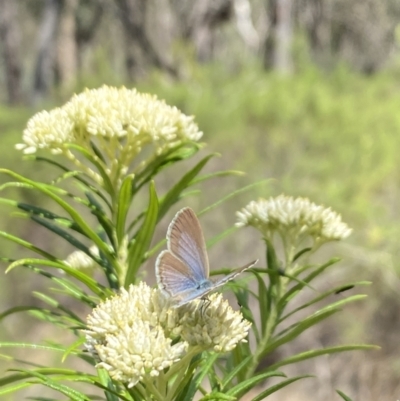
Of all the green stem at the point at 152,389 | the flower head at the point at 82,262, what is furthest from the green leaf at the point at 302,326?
the flower head at the point at 82,262

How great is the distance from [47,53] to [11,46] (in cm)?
65

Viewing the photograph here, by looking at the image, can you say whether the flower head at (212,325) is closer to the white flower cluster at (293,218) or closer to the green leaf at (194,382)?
the green leaf at (194,382)

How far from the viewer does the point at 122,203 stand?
72 centimetres

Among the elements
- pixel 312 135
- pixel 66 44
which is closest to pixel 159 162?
pixel 312 135

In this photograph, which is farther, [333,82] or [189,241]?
[333,82]

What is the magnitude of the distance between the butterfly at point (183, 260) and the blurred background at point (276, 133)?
2759mm

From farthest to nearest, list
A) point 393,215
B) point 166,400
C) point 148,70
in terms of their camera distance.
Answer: point 148,70, point 393,215, point 166,400

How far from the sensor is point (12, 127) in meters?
4.45

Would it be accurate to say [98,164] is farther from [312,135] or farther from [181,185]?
[312,135]

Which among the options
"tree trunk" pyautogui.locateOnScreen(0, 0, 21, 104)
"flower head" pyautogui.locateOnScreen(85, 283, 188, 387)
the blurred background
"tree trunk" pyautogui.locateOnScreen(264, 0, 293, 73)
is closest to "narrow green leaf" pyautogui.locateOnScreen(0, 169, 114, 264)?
"flower head" pyautogui.locateOnScreen(85, 283, 188, 387)

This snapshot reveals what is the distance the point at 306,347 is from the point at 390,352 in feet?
1.73

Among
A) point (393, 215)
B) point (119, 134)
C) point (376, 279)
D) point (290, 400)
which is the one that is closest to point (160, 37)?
point (393, 215)

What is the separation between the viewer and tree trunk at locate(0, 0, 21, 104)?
609 centimetres

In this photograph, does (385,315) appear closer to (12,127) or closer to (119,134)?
(119,134)
